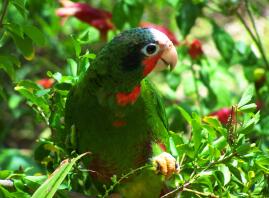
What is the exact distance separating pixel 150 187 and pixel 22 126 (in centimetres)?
173

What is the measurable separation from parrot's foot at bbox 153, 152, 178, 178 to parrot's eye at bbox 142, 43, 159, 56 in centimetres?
19

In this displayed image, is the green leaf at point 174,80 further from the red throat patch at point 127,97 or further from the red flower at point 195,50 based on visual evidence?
the red throat patch at point 127,97

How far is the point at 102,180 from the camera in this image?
1214 mm

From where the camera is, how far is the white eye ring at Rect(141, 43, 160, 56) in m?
1.09

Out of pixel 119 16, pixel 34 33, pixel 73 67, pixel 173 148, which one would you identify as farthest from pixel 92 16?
pixel 173 148

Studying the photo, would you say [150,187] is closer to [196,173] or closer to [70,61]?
[196,173]

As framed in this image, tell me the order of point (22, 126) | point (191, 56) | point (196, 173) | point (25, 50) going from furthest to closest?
point (22, 126), point (191, 56), point (25, 50), point (196, 173)

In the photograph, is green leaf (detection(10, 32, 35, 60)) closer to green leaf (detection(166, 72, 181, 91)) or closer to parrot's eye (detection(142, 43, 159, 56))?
parrot's eye (detection(142, 43, 159, 56))

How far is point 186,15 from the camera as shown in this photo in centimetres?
159

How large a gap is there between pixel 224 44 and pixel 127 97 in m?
0.62

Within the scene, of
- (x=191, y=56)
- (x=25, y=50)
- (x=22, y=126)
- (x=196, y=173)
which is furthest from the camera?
(x=22, y=126)

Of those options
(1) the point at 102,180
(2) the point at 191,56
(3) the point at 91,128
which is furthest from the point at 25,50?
(2) the point at 191,56

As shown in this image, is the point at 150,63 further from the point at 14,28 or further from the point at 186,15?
the point at 186,15

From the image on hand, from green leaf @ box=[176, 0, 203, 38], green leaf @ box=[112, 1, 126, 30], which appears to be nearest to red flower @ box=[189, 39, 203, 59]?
green leaf @ box=[176, 0, 203, 38]
